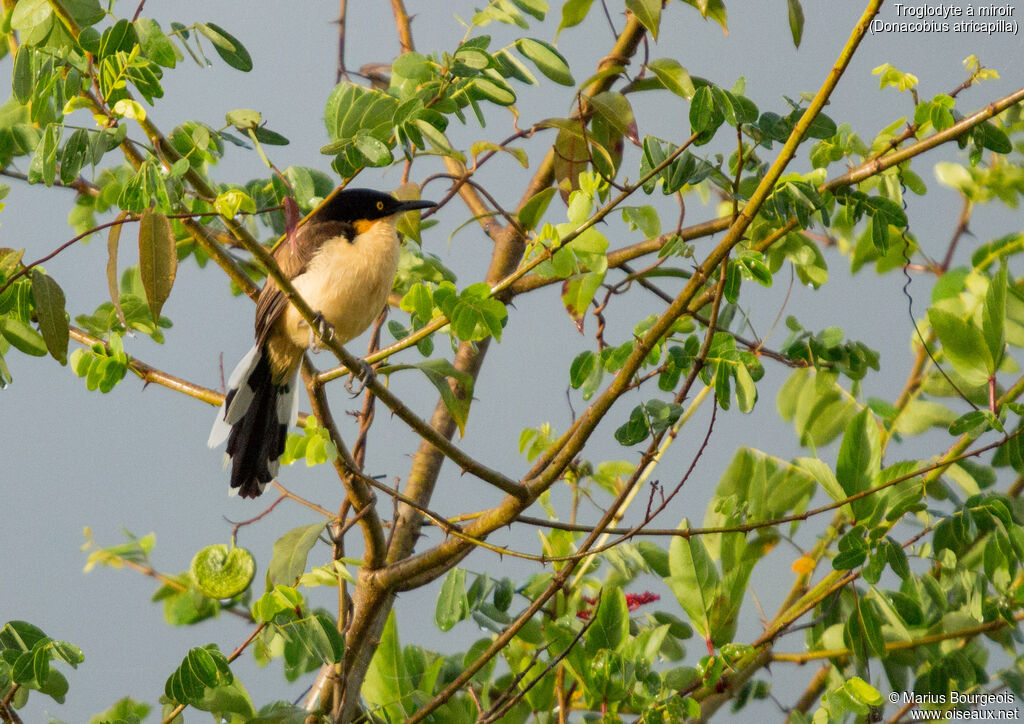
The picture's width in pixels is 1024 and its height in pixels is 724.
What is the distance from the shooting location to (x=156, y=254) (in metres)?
1.15

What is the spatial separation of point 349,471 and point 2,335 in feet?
1.96

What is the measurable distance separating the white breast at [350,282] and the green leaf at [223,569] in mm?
482

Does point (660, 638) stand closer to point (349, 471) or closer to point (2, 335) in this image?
point (349, 471)

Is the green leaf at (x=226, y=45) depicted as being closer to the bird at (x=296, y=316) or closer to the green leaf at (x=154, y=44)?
the green leaf at (x=154, y=44)

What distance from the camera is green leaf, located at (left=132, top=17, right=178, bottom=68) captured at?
4.30 feet

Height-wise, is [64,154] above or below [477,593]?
above

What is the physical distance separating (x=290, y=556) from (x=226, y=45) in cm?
75

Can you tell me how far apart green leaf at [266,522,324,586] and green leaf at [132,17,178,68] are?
28.5 inches

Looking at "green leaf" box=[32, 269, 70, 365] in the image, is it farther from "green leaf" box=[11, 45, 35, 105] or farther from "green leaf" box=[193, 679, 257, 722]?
"green leaf" box=[193, 679, 257, 722]

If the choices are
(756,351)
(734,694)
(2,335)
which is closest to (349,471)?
(2,335)

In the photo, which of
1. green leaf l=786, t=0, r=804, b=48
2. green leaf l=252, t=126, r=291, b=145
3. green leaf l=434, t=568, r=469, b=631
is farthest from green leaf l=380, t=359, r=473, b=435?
green leaf l=786, t=0, r=804, b=48

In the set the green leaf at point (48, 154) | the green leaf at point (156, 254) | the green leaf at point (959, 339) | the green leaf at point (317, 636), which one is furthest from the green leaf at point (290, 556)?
the green leaf at point (959, 339)

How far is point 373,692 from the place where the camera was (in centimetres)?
181

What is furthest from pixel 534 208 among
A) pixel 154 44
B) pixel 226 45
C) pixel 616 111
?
pixel 154 44
